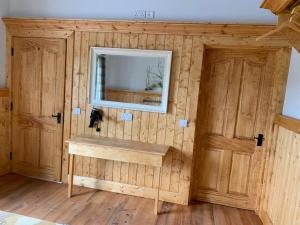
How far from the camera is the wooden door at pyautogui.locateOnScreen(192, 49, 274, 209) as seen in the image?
10.8 ft

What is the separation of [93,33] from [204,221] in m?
2.77

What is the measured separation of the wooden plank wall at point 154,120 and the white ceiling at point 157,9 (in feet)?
1.00

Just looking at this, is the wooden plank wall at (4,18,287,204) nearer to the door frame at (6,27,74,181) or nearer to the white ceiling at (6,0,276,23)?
the door frame at (6,27,74,181)

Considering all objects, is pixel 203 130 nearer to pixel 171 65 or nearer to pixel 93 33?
pixel 171 65

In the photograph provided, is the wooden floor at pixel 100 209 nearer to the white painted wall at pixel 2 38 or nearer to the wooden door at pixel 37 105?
the wooden door at pixel 37 105

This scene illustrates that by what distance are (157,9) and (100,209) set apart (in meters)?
2.62

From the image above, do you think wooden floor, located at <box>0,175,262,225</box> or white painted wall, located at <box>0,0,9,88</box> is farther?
white painted wall, located at <box>0,0,9,88</box>

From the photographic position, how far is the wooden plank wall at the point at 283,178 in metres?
2.36

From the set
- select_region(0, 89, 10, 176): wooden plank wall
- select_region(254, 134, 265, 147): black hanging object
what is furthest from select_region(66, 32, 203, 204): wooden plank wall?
select_region(0, 89, 10, 176): wooden plank wall

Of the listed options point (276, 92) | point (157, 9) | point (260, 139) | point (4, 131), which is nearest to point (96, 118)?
point (4, 131)

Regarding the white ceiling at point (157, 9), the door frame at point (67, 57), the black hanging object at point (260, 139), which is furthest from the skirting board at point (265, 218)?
the door frame at point (67, 57)

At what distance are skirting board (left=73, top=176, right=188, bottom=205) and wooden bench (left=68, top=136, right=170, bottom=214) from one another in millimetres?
352

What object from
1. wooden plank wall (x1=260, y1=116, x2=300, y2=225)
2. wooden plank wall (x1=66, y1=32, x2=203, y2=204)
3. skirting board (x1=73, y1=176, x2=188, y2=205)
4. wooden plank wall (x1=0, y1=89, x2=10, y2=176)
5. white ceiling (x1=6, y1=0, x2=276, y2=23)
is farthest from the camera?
wooden plank wall (x1=0, y1=89, x2=10, y2=176)

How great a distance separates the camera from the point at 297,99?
2613 mm
